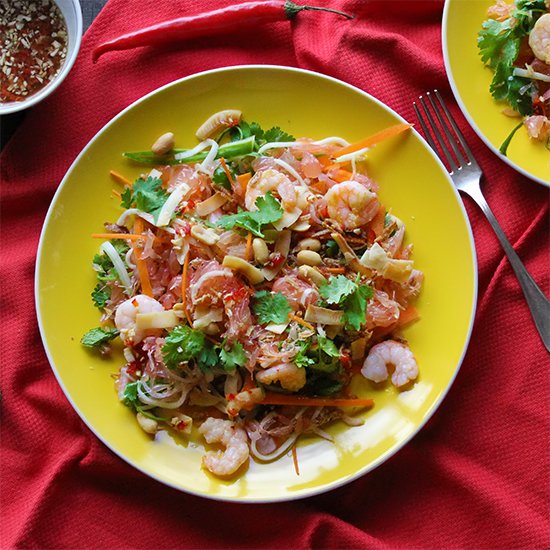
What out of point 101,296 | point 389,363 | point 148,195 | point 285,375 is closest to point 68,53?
point 148,195

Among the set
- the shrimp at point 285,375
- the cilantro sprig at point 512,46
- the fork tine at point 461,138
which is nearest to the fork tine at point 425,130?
the fork tine at point 461,138

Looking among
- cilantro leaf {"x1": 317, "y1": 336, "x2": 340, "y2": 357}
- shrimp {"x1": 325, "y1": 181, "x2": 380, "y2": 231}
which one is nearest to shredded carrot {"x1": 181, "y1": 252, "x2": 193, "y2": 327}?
cilantro leaf {"x1": 317, "y1": 336, "x2": 340, "y2": 357}

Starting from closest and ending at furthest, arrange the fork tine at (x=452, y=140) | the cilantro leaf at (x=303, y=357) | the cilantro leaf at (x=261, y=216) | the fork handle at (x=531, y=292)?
the cilantro leaf at (x=303, y=357), the cilantro leaf at (x=261, y=216), the fork handle at (x=531, y=292), the fork tine at (x=452, y=140)

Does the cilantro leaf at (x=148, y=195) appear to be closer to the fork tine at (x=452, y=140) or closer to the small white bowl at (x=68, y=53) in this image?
the small white bowl at (x=68, y=53)

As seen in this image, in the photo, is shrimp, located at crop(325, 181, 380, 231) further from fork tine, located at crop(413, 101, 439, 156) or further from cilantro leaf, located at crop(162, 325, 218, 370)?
cilantro leaf, located at crop(162, 325, 218, 370)

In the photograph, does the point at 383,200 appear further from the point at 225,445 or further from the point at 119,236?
the point at 225,445

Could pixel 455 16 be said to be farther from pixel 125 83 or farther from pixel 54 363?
pixel 54 363

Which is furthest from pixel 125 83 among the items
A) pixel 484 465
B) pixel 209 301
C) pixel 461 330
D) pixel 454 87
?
pixel 484 465
